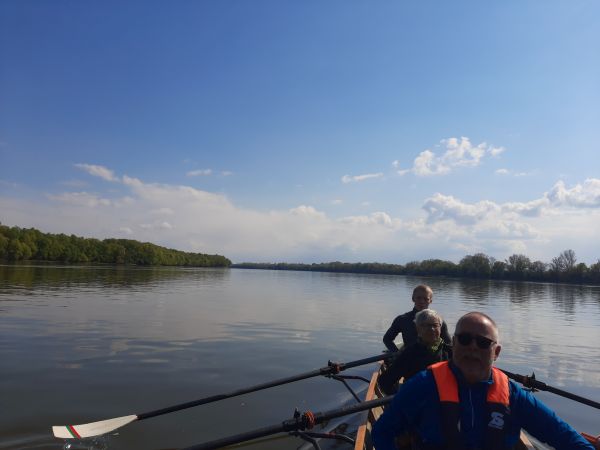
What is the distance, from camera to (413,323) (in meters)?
7.91

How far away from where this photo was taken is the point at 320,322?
2256 centimetres

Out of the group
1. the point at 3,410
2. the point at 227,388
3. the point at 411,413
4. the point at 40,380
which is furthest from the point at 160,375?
the point at 411,413

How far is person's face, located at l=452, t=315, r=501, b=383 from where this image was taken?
114 inches

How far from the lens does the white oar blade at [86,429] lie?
20.1 feet

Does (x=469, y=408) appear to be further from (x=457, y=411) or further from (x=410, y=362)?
(x=410, y=362)

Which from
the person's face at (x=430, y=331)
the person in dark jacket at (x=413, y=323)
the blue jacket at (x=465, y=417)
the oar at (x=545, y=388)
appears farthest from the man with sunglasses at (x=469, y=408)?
the oar at (x=545, y=388)

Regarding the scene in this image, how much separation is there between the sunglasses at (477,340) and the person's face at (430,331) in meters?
1.97

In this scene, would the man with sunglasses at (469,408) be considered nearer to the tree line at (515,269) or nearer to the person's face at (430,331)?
the person's face at (430,331)

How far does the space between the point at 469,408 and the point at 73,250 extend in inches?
4600

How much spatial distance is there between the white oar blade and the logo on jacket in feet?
18.6

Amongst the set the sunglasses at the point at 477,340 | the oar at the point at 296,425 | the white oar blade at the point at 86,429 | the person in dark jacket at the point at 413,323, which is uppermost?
the sunglasses at the point at 477,340

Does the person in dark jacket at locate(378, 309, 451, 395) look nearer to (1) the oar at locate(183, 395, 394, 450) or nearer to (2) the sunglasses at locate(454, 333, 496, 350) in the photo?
(1) the oar at locate(183, 395, 394, 450)

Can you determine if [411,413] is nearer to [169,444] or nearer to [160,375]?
[169,444]

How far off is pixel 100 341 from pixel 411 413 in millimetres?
14727
